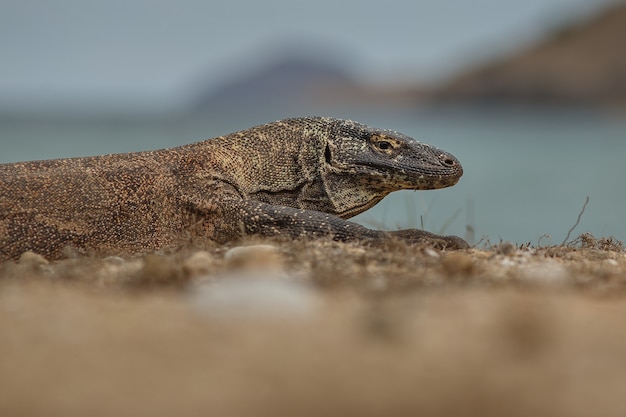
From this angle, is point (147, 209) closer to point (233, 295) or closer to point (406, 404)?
point (233, 295)

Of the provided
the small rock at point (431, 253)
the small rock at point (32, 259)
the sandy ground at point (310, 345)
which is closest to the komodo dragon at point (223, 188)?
the small rock at point (32, 259)

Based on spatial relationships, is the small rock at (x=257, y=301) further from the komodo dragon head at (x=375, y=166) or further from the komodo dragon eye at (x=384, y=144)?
the komodo dragon eye at (x=384, y=144)

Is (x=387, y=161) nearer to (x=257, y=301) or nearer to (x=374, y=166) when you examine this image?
(x=374, y=166)

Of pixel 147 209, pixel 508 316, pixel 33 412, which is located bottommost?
pixel 33 412

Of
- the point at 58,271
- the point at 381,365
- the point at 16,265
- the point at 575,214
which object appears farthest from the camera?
the point at 575,214

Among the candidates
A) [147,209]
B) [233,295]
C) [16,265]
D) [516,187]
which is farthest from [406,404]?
[516,187]

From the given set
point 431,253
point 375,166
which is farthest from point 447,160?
point 431,253

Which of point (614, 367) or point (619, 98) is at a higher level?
point (619, 98)

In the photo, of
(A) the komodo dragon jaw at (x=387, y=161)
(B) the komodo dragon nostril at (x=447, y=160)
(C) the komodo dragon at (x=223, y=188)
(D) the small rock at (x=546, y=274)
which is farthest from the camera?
(B) the komodo dragon nostril at (x=447, y=160)
